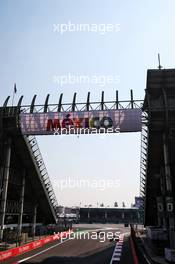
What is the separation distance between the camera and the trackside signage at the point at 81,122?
32.2 m

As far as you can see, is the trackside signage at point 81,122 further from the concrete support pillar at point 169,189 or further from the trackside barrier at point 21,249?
the trackside barrier at point 21,249

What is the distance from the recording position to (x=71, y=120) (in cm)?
3325

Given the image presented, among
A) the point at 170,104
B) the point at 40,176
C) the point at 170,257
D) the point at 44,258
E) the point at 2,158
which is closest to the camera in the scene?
the point at 170,257

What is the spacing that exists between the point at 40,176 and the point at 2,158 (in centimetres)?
577

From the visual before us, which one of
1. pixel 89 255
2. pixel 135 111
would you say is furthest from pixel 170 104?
pixel 89 255

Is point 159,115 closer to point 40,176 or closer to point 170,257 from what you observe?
point 170,257

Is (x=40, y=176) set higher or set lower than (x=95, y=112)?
lower

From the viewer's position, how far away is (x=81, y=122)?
33125 mm

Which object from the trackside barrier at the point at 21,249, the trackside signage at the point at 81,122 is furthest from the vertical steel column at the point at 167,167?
the trackside barrier at the point at 21,249

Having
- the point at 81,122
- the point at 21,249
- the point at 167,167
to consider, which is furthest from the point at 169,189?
the point at 21,249

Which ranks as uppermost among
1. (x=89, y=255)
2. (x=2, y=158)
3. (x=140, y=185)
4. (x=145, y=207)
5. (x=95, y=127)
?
(x=95, y=127)

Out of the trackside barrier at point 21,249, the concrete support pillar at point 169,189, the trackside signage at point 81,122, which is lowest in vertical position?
the trackside barrier at point 21,249

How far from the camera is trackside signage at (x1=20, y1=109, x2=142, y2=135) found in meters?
32.2

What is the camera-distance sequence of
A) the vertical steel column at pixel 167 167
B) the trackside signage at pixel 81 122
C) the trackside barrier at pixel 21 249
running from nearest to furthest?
the trackside barrier at pixel 21 249 → the vertical steel column at pixel 167 167 → the trackside signage at pixel 81 122
